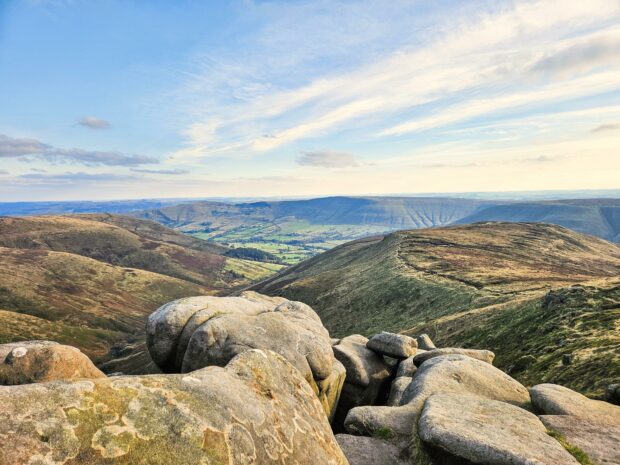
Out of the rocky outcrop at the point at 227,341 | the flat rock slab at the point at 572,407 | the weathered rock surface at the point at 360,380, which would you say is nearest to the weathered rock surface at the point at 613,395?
the flat rock slab at the point at 572,407

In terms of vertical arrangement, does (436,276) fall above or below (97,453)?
below

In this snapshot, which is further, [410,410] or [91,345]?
[91,345]

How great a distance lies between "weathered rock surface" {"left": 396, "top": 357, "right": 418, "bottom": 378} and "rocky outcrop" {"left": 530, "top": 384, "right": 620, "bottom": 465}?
1041 centimetres

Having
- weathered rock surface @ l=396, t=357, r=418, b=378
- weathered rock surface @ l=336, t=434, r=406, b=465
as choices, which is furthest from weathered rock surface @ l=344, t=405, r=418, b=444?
weathered rock surface @ l=396, t=357, r=418, b=378

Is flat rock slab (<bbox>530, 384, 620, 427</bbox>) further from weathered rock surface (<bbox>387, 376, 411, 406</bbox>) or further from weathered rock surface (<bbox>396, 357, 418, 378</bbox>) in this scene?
weathered rock surface (<bbox>396, 357, 418, 378</bbox>)

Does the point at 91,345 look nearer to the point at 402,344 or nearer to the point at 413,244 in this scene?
the point at 413,244

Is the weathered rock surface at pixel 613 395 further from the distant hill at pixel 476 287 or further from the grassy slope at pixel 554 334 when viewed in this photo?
the distant hill at pixel 476 287

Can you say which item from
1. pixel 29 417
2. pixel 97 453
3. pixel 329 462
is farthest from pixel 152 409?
pixel 329 462

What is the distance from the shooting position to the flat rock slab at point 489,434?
1216 cm

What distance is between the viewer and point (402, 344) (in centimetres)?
3353

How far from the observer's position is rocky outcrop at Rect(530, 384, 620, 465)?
1442 centimetres

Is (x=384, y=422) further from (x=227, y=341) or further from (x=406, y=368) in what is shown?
(x=406, y=368)

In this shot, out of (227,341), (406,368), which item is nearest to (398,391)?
(406,368)

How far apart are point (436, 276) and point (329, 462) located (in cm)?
9015
